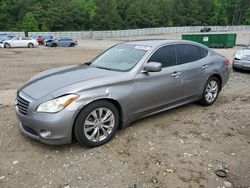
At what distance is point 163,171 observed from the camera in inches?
121

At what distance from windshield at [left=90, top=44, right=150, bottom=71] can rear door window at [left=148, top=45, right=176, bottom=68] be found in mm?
192

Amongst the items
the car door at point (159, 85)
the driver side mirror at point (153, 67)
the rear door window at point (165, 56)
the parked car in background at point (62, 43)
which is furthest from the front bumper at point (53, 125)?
the parked car in background at point (62, 43)

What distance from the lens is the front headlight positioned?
10.6 ft

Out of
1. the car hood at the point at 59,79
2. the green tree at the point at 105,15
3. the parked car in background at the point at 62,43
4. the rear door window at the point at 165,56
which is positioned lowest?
the parked car in background at the point at 62,43

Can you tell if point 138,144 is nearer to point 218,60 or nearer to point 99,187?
point 99,187

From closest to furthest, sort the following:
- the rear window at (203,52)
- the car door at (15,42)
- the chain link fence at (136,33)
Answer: the rear window at (203,52) → the car door at (15,42) → the chain link fence at (136,33)

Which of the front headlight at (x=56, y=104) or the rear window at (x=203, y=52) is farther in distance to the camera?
the rear window at (x=203, y=52)

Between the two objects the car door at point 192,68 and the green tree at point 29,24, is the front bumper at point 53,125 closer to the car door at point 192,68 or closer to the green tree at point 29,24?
the car door at point 192,68

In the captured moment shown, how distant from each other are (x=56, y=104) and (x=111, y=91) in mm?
797

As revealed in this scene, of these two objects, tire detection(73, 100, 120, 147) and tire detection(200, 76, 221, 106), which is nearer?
tire detection(73, 100, 120, 147)

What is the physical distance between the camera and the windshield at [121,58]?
4090 millimetres

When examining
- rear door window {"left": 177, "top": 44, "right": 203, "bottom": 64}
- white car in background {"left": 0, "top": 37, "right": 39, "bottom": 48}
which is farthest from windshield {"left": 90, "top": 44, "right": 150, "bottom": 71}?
white car in background {"left": 0, "top": 37, "right": 39, "bottom": 48}

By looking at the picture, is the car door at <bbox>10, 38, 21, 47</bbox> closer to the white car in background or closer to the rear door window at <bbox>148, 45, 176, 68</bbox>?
the white car in background

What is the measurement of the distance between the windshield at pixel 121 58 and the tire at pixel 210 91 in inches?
70.5
